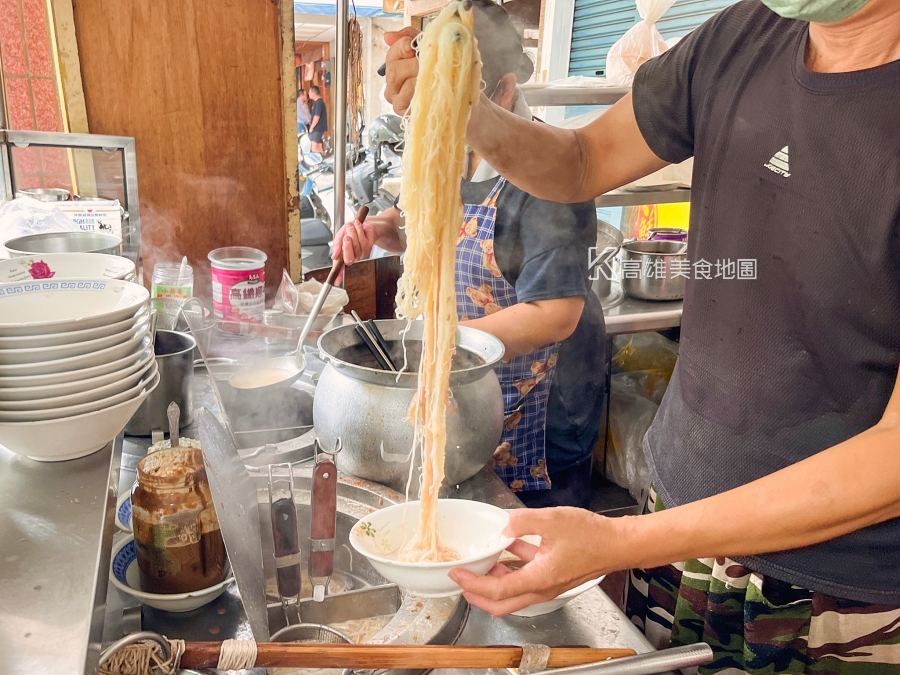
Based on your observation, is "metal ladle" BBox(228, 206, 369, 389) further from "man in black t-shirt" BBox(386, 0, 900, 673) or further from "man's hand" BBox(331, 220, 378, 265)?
"man in black t-shirt" BBox(386, 0, 900, 673)

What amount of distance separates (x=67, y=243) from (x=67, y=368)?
1.41 meters

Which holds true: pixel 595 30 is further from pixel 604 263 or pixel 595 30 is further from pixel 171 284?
pixel 171 284

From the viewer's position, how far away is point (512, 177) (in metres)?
1.83

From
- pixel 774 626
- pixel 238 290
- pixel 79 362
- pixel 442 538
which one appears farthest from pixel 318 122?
pixel 774 626

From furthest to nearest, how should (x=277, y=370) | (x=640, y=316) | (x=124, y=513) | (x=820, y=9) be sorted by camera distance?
(x=640, y=316), (x=277, y=370), (x=124, y=513), (x=820, y=9)

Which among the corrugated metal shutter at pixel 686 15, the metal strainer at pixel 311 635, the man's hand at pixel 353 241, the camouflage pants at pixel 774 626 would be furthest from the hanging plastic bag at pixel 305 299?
the corrugated metal shutter at pixel 686 15

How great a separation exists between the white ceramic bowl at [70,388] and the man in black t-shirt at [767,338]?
75 cm

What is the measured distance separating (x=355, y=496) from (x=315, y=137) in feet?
→ 32.2

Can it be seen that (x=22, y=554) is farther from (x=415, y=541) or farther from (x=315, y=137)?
(x=315, y=137)

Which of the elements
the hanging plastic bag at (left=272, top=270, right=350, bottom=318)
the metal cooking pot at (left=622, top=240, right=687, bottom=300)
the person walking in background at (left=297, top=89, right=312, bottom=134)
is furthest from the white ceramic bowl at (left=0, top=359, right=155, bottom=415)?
the person walking in background at (left=297, top=89, right=312, bottom=134)

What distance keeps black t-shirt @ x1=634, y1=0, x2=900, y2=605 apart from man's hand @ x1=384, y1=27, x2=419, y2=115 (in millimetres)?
706

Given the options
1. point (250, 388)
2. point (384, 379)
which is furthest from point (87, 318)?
point (250, 388)

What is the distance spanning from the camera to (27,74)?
Answer: 336cm

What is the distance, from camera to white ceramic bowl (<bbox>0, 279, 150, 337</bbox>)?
52.4 inches
